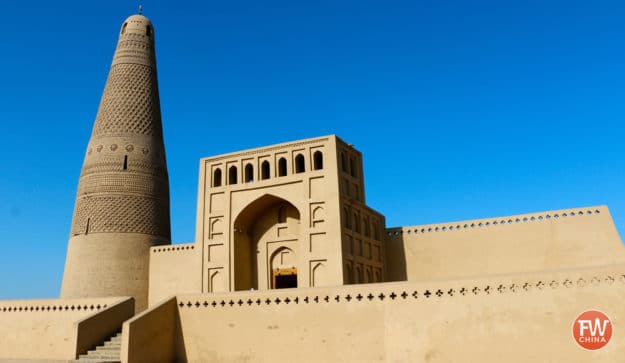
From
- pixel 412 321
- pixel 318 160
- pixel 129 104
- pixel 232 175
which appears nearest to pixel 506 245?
pixel 318 160

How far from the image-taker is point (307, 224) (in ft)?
45.5

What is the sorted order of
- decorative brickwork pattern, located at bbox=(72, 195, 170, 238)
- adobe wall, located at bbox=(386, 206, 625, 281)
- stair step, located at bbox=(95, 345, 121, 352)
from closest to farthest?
stair step, located at bbox=(95, 345, 121, 352) < adobe wall, located at bbox=(386, 206, 625, 281) < decorative brickwork pattern, located at bbox=(72, 195, 170, 238)

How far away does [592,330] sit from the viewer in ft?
25.4

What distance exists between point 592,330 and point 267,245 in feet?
29.7

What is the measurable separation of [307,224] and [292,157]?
6.04 ft

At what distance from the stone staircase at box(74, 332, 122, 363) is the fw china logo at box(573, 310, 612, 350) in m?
6.99

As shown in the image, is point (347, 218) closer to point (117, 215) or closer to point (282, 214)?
point (282, 214)

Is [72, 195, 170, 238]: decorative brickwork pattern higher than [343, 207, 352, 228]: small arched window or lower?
higher

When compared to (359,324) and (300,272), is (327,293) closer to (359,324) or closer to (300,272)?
(359,324)

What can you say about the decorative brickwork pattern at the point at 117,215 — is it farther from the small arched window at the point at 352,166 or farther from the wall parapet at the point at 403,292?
the wall parapet at the point at 403,292

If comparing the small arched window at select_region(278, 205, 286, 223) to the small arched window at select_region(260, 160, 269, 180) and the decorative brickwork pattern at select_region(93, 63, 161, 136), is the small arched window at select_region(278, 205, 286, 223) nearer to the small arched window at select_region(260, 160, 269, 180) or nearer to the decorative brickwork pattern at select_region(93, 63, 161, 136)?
the small arched window at select_region(260, 160, 269, 180)

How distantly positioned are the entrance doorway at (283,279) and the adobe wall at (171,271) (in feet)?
9.62

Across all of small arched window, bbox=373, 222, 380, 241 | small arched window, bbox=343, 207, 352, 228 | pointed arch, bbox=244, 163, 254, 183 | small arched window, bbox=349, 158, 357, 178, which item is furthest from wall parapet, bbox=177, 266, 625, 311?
small arched window, bbox=373, 222, 380, 241

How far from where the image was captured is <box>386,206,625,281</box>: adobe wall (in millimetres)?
13883
